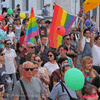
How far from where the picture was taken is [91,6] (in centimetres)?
804

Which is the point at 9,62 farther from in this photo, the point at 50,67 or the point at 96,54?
the point at 96,54

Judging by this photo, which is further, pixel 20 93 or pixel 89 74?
pixel 89 74

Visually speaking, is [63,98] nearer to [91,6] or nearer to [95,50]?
[95,50]

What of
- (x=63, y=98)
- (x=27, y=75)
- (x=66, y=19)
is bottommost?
(x=63, y=98)

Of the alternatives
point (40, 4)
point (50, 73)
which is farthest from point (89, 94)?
point (40, 4)

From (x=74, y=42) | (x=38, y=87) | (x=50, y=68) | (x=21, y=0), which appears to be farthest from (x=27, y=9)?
(x=38, y=87)

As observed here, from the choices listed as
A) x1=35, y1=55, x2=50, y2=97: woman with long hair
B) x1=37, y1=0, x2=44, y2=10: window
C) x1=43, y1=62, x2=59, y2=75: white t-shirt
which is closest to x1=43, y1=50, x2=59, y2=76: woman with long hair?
x1=43, y1=62, x2=59, y2=75: white t-shirt

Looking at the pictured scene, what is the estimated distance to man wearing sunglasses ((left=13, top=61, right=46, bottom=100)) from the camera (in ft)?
14.9

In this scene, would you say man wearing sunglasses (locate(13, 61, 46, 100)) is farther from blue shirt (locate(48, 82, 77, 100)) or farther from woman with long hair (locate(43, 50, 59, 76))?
woman with long hair (locate(43, 50, 59, 76))

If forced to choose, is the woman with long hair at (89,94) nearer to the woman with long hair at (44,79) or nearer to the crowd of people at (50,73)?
the crowd of people at (50,73)

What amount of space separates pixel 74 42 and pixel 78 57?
154 centimetres

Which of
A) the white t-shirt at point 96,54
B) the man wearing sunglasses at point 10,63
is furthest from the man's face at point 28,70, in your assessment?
the man wearing sunglasses at point 10,63

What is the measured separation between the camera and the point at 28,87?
463 centimetres

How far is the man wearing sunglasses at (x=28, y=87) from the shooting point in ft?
14.9
